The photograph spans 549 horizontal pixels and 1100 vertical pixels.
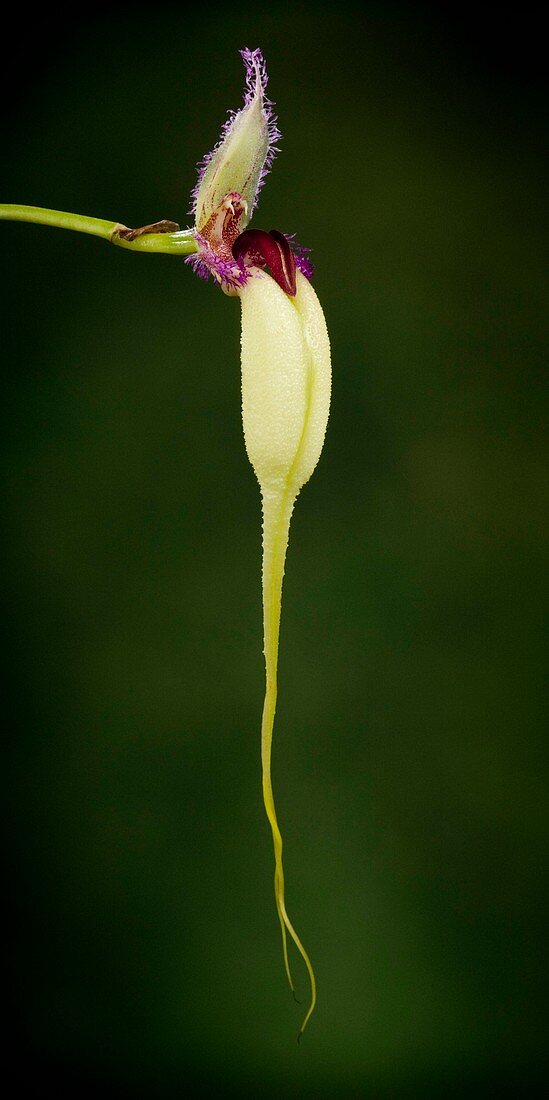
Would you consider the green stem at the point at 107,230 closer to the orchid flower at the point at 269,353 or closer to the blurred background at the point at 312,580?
the orchid flower at the point at 269,353

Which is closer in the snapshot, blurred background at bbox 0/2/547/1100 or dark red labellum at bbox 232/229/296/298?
dark red labellum at bbox 232/229/296/298

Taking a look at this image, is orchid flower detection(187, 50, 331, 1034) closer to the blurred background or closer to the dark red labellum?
the dark red labellum

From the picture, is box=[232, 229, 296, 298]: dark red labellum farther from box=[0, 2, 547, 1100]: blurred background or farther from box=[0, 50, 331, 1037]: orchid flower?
box=[0, 2, 547, 1100]: blurred background

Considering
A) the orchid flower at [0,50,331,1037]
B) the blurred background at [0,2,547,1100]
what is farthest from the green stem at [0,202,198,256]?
the blurred background at [0,2,547,1100]

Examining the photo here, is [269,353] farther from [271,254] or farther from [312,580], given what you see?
[312,580]

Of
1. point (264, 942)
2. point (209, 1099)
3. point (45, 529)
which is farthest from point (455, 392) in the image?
point (209, 1099)

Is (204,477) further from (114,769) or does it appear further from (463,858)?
(463,858)

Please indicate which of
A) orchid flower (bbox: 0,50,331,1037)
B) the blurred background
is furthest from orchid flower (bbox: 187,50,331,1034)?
the blurred background
